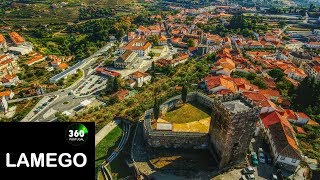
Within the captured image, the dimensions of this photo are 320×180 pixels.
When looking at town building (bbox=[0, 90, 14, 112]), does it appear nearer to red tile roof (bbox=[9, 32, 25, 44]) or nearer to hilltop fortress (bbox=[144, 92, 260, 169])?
red tile roof (bbox=[9, 32, 25, 44])

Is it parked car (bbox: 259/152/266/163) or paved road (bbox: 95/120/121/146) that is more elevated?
parked car (bbox: 259/152/266/163)

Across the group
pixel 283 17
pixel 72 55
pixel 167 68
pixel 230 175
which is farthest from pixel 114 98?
pixel 283 17

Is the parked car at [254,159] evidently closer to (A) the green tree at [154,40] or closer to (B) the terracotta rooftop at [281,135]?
(B) the terracotta rooftop at [281,135]

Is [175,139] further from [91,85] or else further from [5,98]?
[5,98]

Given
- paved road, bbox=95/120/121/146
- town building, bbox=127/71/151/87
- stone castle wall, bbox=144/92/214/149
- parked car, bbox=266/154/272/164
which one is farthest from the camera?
town building, bbox=127/71/151/87

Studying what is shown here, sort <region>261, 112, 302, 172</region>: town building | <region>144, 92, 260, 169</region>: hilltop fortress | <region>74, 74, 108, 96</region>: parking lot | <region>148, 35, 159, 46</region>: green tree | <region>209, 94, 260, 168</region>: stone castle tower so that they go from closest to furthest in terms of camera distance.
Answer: <region>209, 94, 260, 168</region>: stone castle tower
<region>144, 92, 260, 169</region>: hilltop fortress
<region>261, 112, 302, 172</region>: town building
<region>74, 74, 108, 96</region>: parking lot
<region>148, 35, 159, 46</region>: green tree

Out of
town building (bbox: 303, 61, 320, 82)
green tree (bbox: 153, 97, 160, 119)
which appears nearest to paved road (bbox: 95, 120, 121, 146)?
green tree (bbox: 153, 97, 160, 119)

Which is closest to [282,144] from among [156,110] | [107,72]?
[156,110]

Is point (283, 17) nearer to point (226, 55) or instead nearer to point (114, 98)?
point (226, 55)
